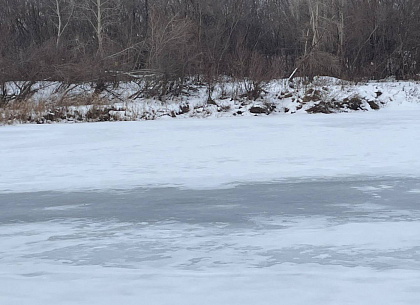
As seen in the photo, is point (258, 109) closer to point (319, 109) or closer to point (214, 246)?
point (319, 109)

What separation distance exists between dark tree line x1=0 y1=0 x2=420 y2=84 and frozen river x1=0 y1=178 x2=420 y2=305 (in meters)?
17.1

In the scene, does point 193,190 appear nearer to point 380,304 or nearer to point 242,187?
point 242,187

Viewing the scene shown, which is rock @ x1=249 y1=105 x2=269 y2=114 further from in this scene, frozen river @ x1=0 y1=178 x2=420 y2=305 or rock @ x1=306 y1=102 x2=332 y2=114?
frozen river @ x1=0 y1=178 x2=420 y2=305

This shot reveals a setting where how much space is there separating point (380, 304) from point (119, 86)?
864 inches

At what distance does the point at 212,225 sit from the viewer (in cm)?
491

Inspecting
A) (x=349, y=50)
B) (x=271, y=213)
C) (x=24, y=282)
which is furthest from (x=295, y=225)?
(x=349, y=50)

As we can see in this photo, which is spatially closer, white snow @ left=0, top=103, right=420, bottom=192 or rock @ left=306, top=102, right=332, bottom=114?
white snow @ left=0, top=103, right=420, bottom=192

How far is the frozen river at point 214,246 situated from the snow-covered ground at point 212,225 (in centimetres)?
1

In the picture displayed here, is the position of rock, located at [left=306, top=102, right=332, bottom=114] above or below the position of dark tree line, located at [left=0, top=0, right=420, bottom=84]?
below

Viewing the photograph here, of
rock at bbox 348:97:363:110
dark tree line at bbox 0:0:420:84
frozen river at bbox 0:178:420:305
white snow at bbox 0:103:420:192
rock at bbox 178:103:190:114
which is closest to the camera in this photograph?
frozen river at bbox 0:178:420:305

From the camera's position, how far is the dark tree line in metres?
24.2

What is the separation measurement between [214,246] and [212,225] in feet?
2.03

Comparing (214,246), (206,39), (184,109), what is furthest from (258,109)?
(214,246)

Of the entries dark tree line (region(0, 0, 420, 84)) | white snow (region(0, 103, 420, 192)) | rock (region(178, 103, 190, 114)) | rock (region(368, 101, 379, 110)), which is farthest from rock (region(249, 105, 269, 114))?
white snow (region(0, 103, 420, 192))
